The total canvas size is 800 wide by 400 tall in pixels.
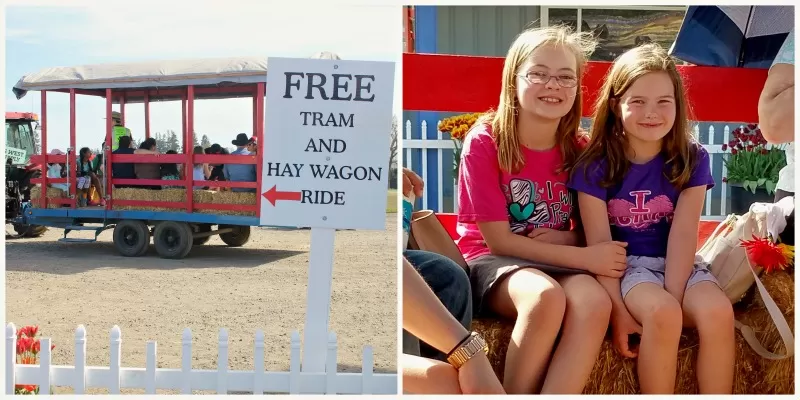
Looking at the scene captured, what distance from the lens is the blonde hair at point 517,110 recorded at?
2.09 metres

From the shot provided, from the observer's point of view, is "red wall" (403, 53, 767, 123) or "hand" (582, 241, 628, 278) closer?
"hand" (582, 241, 628, 278)

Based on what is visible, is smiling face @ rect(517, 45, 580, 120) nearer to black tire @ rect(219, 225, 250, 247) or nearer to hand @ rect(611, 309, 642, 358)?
hand @ rect(611, 309, 642, 358)

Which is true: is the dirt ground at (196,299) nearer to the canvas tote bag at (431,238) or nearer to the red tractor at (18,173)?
the red tractor at (18,173)

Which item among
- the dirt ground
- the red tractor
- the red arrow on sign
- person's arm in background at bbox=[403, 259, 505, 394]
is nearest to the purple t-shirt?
person's arm in background at bbox=[403, 259, 505, 394]

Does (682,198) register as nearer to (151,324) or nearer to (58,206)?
(151,324)

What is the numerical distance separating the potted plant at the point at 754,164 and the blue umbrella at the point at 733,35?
6.64 ft

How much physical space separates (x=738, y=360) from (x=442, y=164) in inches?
117

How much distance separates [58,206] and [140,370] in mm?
6951

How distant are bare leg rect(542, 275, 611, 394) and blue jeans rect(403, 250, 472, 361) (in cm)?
24

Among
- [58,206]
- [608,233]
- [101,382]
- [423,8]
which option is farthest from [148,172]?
[608,233]

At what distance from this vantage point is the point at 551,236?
6.87 ft

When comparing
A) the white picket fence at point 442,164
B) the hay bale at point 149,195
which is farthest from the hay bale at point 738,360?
the hay bale at point 149,195

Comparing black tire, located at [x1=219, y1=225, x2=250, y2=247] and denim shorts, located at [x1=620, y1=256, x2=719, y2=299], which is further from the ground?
denim shorts, located at [x1=620, y1=256, x2=719, y2=299]

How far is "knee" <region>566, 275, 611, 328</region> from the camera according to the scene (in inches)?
72.5
